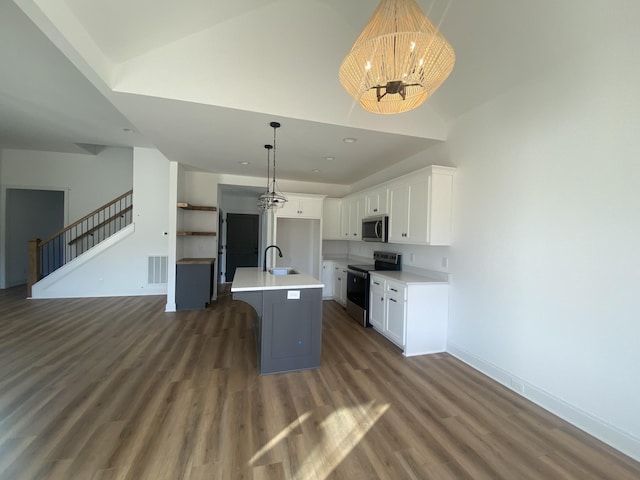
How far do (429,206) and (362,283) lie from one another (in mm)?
1616

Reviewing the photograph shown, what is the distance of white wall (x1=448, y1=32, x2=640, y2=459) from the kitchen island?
1.77 meters

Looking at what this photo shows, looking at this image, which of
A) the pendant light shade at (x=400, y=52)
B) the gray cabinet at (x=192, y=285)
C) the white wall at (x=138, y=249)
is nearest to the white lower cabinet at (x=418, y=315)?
the pendant light shade at (x=400, y=52)

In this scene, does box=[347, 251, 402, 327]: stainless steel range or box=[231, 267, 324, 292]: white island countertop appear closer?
box=[231, 267, 324, 292]: white island countertop

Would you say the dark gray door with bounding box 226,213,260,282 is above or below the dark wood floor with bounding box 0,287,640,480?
above

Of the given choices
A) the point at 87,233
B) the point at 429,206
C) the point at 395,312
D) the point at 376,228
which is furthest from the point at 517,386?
the point at 87,233

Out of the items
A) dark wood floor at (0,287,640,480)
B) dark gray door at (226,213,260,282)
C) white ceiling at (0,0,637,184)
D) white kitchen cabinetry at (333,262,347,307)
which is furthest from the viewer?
Answer: dark gray door at (226,213,260,282)

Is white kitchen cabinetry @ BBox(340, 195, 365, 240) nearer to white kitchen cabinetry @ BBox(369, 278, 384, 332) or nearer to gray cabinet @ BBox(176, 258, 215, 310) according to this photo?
white kitchen cabinetry @ BBox(369, 278, 384, 332)

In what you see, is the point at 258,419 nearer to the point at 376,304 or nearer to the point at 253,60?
the point at 376,304

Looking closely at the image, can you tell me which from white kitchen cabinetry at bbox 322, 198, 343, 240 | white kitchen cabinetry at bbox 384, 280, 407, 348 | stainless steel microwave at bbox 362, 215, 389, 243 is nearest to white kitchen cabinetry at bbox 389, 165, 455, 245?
stainless steel microwave at bbox 362, 215, 389, 243

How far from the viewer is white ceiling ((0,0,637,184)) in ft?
6.59

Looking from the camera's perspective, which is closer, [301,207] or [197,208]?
[197,208]

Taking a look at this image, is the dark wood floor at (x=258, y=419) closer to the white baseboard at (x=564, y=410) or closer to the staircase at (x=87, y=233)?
the white baseboard at (x=564, y=410)

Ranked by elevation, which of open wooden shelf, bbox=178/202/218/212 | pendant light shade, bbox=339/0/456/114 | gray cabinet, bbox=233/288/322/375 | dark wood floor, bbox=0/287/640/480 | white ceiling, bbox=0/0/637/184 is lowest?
dark wood floor, bbox=0/287/640/480

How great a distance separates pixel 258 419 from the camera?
2039 millimetres
